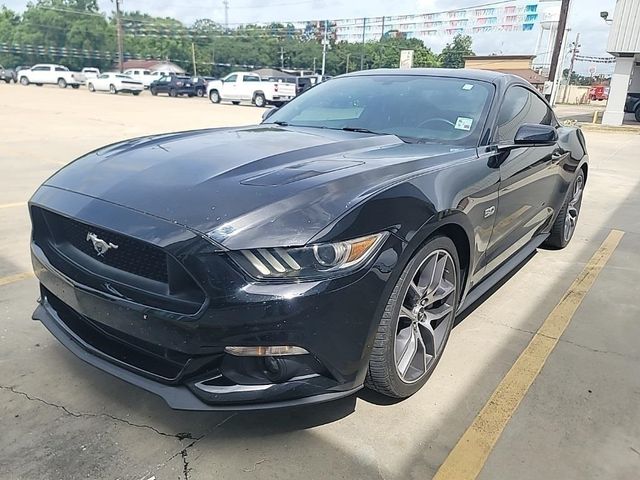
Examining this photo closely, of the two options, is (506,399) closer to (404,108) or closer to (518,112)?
(404,108)

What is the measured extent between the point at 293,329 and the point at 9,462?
1251 mm

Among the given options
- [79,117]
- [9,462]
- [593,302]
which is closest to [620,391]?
[593,302]

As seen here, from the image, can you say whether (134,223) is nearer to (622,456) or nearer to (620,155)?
(622,456)

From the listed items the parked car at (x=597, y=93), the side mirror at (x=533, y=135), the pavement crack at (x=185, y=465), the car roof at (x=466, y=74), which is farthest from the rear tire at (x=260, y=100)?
the parked car at (x=597, y=93)

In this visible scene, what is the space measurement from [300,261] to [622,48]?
22672mm

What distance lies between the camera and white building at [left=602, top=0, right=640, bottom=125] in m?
19.4

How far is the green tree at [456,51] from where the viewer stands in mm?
83188

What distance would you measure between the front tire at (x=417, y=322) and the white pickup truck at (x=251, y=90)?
24974 millimetres

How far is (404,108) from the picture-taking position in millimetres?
3336

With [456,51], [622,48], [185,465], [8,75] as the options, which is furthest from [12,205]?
[456,51]

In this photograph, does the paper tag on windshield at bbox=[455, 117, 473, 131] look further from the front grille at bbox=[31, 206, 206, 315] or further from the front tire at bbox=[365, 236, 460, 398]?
the front grille at bbox=[31, 206, 206, 315]

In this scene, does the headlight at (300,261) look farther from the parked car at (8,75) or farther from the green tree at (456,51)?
the green tree at (456,51)

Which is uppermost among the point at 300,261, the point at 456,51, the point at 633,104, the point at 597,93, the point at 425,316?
the point at 456,51

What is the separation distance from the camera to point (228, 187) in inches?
81.6
